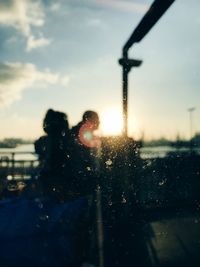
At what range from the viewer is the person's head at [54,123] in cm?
551

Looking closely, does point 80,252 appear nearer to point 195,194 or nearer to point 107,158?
point 107,158

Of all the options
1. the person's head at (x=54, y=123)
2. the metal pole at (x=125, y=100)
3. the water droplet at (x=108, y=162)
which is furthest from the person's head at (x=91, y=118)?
the metal pole at (x=125, y=100)

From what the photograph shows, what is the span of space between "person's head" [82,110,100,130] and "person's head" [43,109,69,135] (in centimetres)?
64

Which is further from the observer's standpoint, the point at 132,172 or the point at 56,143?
the point at 132,172

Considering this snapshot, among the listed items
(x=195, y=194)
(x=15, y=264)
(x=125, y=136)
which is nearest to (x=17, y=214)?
(x=15, y=264)

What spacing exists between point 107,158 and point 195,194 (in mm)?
3301

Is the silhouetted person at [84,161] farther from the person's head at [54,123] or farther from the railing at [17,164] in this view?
the railing at [17,164]

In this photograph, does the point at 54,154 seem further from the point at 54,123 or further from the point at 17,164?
the point at 17,164

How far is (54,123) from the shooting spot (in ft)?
18.2

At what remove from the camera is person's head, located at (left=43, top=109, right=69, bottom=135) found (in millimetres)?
5512

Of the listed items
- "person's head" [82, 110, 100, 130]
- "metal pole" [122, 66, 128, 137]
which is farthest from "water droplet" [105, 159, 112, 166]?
"person's head" [82, 110, 100, 130]

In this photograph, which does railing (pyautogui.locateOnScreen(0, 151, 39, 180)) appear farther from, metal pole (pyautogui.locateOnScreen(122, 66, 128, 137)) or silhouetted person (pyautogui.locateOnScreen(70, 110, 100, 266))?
silhouetted person (pyautogui.locateOnScreen(70, 110, 100, 266))

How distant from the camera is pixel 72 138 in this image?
19.4 ft

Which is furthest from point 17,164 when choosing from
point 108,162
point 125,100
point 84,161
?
point 84,161
